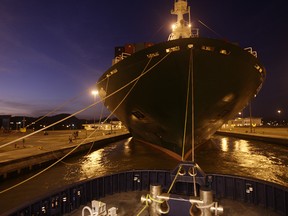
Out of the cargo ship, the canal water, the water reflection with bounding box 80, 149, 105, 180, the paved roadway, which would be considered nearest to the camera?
the canal water

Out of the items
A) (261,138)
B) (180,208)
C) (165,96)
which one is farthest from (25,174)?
(261,138)

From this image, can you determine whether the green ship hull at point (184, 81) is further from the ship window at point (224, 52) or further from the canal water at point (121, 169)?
the canal water at point (121, 169)

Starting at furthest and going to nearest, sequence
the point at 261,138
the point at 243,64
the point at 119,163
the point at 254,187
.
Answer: the point at 261,138, the point at 119,163, the point at 243,64, the point at 254,187

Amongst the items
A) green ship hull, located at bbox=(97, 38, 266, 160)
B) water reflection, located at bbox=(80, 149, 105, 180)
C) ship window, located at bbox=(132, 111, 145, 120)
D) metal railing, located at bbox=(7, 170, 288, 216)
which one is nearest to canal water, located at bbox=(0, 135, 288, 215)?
water reflection, located at bbox=(80, 149, 105, 180)

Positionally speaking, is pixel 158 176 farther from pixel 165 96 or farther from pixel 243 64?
pixel 243 64

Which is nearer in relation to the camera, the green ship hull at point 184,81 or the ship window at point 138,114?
the green ship hull at point 184,81

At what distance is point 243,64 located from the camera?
525 inches

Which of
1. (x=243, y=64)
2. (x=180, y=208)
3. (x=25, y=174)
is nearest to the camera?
(x=180, y=208)

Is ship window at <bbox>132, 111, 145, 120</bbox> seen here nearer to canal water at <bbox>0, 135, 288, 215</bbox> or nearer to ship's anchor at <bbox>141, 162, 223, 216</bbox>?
canal water at <bbox>0, 135, 288, 215</bbox>

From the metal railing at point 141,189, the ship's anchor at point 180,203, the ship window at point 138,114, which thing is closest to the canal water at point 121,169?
the metal railing at point 141,189

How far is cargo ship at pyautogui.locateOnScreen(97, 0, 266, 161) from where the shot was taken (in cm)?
1224

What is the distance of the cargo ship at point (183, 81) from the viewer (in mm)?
12242

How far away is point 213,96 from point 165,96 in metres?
3.15

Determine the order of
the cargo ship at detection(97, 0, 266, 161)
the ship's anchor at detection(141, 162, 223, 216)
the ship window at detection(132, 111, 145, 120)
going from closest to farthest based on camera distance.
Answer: the ship's anchor at detection(141, 162, 223, 216), the cargo ship at detection(97, 0, 266, 161), the ship window at detection(132, 111, 145, 120)
